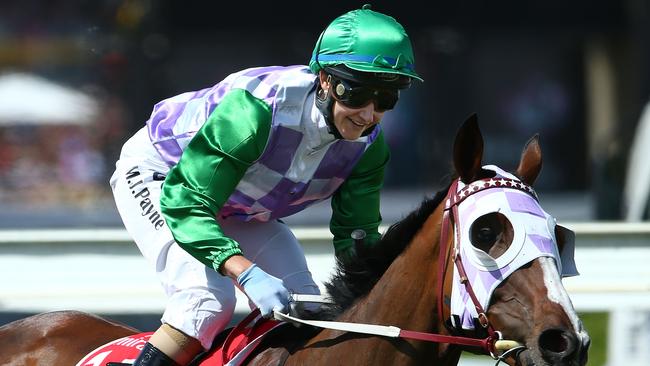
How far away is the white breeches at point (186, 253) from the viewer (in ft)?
10.7

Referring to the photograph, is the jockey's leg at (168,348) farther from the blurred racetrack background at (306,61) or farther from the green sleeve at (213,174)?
the blurred racetrack background at (306,61)

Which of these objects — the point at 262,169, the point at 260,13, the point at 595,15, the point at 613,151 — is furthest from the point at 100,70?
the point at 262,169

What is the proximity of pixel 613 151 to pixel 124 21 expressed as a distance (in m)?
8.70

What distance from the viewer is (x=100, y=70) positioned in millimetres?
16578

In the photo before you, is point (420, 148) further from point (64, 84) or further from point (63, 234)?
point (63, 234)

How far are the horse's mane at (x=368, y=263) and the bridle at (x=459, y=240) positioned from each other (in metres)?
0.12

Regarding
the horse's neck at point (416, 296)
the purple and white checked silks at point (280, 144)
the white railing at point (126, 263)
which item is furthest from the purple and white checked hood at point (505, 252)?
the white railing at point (126, 263)

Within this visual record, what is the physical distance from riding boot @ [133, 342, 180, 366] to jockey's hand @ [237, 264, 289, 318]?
0.36m

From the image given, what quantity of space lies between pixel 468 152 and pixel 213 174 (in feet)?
2.23

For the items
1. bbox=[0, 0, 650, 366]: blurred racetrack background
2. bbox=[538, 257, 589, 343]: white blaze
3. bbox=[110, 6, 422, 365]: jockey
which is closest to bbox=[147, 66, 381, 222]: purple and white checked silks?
bbox=[110, 6, 422, 365]: jockey

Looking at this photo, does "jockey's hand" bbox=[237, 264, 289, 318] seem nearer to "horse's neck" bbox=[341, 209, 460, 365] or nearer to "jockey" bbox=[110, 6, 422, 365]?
"jockey" bbox=[110, 6, 422, 365]

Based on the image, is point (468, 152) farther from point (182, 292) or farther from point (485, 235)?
point (182, 292)

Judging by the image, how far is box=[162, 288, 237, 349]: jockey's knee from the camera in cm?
324

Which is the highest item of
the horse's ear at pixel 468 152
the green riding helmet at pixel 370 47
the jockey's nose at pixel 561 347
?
the green riding helmet at pixel 370 47
